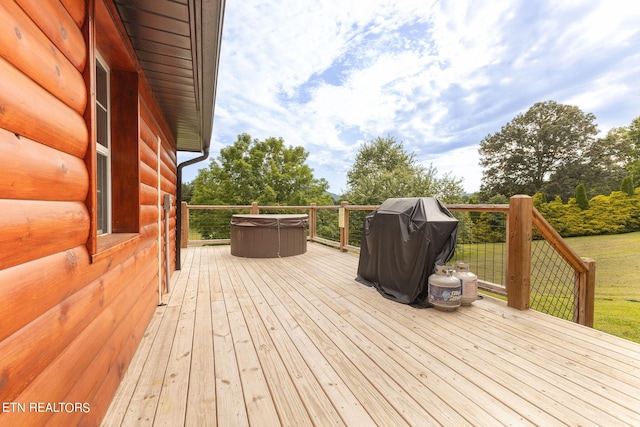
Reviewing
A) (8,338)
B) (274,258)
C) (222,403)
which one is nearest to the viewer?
(8,338)

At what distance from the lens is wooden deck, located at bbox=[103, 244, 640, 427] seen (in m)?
1.28

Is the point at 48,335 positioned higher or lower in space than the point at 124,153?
lower

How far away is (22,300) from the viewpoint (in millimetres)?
685

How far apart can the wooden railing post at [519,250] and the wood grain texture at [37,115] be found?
303cm

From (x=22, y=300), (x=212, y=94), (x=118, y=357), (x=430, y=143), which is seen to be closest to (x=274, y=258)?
(x=212, y=94)

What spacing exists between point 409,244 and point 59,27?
2.79 meters

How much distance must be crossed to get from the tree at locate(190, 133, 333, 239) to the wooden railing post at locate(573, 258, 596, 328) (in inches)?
565

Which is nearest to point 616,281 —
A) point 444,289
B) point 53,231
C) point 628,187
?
point 444,289

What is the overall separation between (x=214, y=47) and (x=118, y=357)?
1.89 m

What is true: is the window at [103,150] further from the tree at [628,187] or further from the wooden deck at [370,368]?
the tree at [628,187]

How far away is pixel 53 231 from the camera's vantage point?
846 mm

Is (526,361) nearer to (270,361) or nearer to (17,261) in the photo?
(270,361)

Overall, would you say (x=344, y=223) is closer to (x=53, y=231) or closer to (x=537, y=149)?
(x=53, y=231)

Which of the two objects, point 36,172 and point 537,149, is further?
point 537,149
